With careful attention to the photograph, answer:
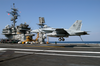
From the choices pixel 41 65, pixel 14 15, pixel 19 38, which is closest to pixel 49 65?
pixel 41 65

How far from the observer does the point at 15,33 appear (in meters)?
58.0

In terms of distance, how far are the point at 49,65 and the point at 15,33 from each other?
56035 millimetres

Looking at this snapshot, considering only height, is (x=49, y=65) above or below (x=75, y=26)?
below

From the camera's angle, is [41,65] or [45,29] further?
[45,29]

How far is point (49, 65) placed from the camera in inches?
264

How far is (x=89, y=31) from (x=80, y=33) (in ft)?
7.59

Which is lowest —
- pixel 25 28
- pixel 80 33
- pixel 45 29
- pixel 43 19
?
pixel 80 33

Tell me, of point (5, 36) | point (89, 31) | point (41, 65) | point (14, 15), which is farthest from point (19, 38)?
point (41, 65)

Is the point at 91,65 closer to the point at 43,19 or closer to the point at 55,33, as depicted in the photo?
the point at 55,33

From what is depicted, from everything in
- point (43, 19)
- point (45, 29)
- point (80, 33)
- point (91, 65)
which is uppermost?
point (43, 19)

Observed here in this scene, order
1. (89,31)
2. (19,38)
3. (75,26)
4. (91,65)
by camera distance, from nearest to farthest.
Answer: (91,65)
(89,31)
(75,26)
(19,38)

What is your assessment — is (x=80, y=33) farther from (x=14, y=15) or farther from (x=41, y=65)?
(x=14, y=15)

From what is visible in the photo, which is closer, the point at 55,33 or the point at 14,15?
the point at 55,33

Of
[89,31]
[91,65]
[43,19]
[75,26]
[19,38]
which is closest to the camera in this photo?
[91,65]
